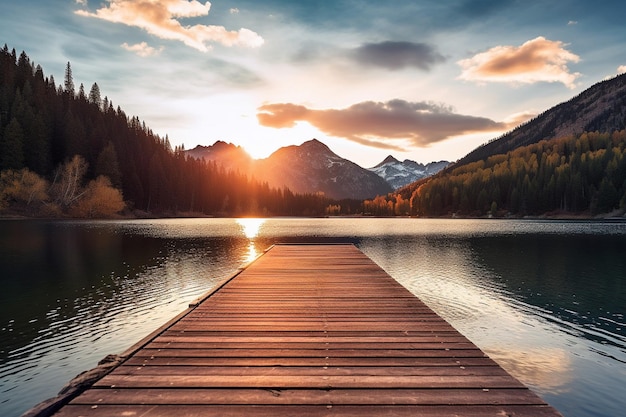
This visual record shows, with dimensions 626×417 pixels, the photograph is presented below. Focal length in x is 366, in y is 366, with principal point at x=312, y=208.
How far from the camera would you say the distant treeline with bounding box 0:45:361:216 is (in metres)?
112

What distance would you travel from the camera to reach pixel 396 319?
37.4 feet

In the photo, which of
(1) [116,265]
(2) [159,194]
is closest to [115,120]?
(2) [159,194]

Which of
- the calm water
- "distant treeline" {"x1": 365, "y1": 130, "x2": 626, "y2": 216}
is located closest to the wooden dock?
the calm water

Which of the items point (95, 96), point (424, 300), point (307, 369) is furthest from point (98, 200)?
point (307, 369)

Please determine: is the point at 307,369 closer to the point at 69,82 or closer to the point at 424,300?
the point at 424,300

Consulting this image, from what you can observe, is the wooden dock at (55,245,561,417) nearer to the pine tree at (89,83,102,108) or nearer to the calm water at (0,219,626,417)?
the calm water at (0,219,626,417)

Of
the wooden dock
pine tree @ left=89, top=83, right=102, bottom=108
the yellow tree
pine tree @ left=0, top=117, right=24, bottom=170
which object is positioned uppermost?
pine tree @ left=89, top=83, right=102, bottom=108

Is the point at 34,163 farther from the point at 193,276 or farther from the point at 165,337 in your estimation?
the point at 165,337

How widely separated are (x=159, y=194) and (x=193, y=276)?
144m

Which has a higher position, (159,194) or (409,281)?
(159,194)

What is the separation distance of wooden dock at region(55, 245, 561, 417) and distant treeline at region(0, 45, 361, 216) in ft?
386

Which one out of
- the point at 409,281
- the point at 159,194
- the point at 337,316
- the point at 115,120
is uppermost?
the point at 115,120

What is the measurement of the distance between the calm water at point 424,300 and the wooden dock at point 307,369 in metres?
4.96

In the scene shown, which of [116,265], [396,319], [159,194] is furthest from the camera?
[159,194]
